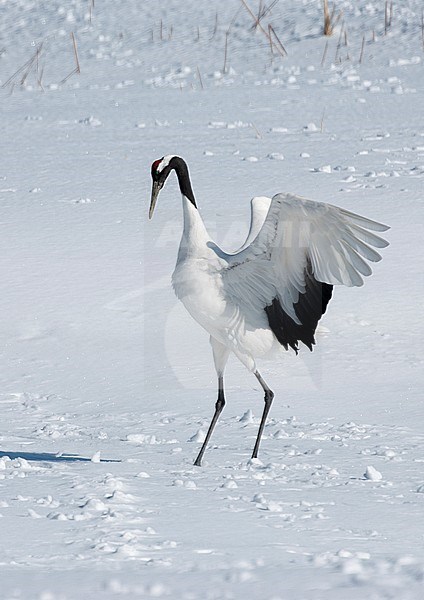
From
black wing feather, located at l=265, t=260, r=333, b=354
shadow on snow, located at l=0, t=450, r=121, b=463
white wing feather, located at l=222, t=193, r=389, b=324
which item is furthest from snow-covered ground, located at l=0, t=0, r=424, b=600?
white wing feather, located at l=222, t=193, r=389, b=324

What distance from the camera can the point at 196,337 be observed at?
6008 mm

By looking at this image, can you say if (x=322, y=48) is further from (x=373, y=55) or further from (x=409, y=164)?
(x=409, y=164)

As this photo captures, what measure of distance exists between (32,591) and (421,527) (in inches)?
46.8

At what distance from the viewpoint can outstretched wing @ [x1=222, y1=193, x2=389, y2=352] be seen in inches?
165

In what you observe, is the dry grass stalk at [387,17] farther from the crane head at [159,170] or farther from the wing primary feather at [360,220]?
the wing primary feather at [360,220]

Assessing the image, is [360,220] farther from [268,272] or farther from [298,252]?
[268,272]

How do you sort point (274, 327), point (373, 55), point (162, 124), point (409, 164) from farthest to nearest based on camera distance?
point (373, 55), point (162, 124), point (409, 164), point (274, 327)

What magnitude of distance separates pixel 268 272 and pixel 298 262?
0.15 m

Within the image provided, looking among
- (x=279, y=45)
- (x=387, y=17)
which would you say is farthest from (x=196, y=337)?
(x=387, y=17)

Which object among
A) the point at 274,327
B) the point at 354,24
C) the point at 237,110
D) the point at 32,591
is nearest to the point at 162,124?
the point at 237,110

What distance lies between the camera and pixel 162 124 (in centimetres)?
990

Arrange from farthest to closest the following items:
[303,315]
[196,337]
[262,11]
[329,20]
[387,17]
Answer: [262,11], [387,17], [329,20], [196,337], [303,315]

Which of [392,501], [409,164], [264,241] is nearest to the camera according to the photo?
[392,501]

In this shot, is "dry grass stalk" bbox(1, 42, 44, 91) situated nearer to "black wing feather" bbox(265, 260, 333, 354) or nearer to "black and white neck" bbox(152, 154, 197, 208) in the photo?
"black and white neck" bbox(152, 154, 197, 208)
